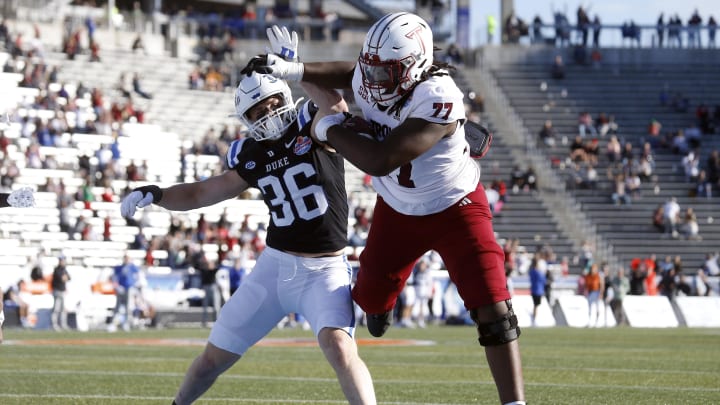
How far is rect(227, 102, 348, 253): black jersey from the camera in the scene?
6098 mm

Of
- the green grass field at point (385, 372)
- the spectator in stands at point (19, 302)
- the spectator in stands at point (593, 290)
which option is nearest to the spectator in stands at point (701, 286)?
the spectator in stands at point (593, 290)

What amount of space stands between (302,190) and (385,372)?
507 centimetres

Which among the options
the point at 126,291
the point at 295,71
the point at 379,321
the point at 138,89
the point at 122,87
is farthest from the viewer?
the point at 138,89

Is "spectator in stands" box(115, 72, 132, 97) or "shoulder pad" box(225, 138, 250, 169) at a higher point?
"shoulder pad" box(225, 138, 250, 169)

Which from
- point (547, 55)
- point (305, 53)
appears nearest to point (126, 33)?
point (305, 53)

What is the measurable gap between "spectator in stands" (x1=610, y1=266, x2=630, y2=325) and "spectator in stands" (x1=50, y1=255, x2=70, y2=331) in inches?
400

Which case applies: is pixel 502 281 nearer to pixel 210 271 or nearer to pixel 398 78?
pixel 398 78

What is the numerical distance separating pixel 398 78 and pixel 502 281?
3.09ft

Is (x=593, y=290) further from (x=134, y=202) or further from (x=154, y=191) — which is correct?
(x=134, y=202)

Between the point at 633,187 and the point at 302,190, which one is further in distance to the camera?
the point at 633,187

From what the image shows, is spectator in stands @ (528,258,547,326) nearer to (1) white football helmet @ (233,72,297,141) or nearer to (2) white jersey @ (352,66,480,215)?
(1) white football helmet @ (233,72,297,141)

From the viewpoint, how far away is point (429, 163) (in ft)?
17.7

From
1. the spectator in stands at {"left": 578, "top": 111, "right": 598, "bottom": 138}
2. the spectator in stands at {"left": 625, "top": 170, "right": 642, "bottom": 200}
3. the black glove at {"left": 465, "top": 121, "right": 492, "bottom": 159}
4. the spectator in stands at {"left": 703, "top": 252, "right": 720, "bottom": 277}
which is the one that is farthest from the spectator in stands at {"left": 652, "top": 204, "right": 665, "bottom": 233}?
the black glove at {"left": 465, "top": 121, "right": 492, "bottom": 159}

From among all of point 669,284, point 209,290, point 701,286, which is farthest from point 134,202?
point 701,286
